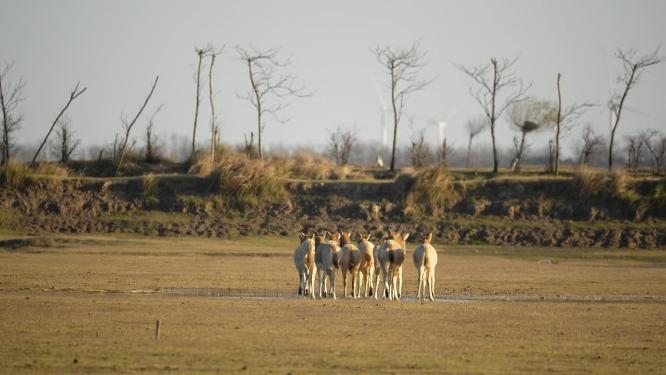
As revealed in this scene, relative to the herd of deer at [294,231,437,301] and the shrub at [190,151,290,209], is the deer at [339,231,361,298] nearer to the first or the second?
the herd of deer at [294,231,437,301]

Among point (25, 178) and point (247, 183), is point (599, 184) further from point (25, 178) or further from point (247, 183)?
point (25, 178)

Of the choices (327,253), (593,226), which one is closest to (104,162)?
(593,226)

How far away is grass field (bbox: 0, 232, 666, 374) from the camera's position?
20.8 m

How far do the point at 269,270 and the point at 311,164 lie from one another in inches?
1218

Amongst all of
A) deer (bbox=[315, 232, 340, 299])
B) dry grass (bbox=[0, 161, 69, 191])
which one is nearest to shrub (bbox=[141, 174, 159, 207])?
dry grass (bbox=[0, 161, 69, 191])

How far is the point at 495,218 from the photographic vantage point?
213 ft

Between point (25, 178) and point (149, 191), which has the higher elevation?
point (25, 178)

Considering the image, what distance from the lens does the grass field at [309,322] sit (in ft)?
68.3

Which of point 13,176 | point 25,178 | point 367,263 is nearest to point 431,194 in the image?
point 25,178

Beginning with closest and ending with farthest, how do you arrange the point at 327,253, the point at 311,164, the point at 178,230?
the point at 327,253 → the point at 178,230 → the point at 311,164

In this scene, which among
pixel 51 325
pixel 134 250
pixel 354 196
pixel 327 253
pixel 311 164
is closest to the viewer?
pixel 51 325

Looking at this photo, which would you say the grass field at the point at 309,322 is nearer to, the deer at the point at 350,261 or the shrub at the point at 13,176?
the deer at the point at 350,261

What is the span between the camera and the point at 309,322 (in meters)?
27.1

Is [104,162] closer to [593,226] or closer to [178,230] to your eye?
[178,230]
